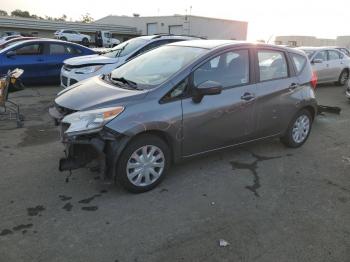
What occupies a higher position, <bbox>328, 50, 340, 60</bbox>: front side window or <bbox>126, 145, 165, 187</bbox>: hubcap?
<bbox>328, 50, 340, 60</bbox>: front side window

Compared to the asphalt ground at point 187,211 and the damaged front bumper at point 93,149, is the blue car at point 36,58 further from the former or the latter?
the damaged front bumper at point 93,149

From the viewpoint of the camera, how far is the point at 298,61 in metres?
5.67

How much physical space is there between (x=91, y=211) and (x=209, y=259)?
1.38m

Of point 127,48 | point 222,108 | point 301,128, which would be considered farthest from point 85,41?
point 222,108

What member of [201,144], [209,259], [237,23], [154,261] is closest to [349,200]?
[201,144]

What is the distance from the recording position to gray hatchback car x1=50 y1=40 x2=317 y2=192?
3814 mm

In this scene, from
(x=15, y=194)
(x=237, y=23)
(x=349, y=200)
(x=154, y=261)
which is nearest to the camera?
(x=154, y=261)

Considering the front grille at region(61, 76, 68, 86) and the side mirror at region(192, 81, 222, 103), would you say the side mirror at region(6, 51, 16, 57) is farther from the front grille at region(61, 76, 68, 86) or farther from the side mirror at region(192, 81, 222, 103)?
the side mirror at region(192, 81, 222, 103)

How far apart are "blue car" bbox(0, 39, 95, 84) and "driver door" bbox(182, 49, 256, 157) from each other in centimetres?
772

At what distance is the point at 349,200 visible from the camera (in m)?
4.21

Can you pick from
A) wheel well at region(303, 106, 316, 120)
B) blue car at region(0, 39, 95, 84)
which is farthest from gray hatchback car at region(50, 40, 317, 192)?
blue car at region(0, 39, 95, 84)

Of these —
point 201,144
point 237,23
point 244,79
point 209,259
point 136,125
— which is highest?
point 237,23

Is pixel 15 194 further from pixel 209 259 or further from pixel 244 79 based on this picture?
pixel 244 79

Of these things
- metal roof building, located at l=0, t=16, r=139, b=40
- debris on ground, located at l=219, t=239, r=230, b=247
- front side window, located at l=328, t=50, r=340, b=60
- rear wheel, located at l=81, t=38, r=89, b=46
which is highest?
metal roof building, located at l=0, t=16, r=139, b=40
